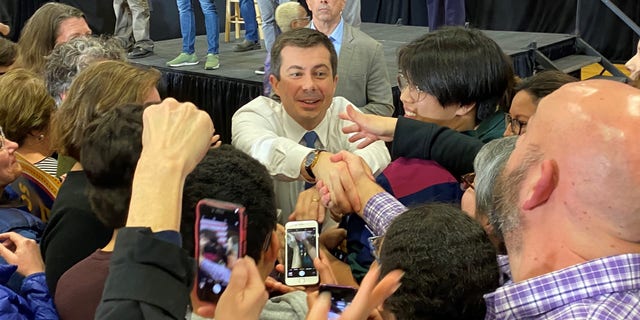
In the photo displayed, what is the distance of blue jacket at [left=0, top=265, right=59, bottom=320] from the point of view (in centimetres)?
126

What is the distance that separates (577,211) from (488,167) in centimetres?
39

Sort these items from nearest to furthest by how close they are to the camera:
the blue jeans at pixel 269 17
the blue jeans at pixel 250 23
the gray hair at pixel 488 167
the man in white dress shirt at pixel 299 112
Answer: the gray hair at pixel 488 167, the man in white dress shirt at pixel 299 112, the blue jeans at pixel 269 17, the blue jeans at pixel 250 23

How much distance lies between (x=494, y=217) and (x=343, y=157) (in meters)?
0.53

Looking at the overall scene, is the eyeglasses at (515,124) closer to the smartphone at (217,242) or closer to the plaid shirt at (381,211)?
the plaid shirt at (381,211)

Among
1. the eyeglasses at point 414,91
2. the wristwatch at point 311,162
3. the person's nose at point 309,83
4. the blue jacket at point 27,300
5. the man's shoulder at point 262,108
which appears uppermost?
the eyeglasses at point 414,91

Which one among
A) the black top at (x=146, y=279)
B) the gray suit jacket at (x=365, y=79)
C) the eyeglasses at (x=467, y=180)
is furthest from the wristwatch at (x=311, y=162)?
the gray suit jacket at (x=365, y=79)

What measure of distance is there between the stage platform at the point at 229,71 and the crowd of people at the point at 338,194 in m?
2.22

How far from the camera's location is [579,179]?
0.94 metres

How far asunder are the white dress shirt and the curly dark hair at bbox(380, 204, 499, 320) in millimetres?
700

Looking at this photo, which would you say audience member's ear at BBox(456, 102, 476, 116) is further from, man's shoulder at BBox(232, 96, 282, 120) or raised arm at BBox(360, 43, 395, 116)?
raised arm at BBox(360, 43, 395, 116)

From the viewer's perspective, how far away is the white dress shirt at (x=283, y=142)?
5.83 feet

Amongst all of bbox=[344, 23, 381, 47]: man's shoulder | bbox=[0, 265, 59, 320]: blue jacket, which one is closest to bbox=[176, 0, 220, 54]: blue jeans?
bbox=[344, 23, 381, 47]: man's shoulder

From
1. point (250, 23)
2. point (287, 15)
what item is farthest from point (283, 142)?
point (250, 23)

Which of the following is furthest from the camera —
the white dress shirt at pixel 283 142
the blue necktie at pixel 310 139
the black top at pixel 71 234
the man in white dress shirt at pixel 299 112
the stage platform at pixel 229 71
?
the stage platform at pixel 229 71
